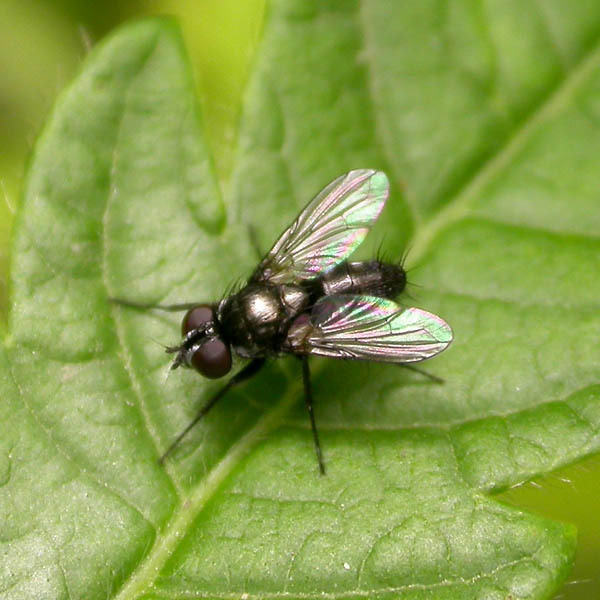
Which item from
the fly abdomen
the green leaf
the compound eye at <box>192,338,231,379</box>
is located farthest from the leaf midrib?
the compound eye at <box>192,338,231,379</box>

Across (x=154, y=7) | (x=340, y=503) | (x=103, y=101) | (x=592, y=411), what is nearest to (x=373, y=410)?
(x=340, y=503)

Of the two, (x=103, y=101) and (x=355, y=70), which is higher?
(x=103, y=101)

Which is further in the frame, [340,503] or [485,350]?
[485,350]

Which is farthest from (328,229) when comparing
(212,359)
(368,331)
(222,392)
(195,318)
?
(222,392)

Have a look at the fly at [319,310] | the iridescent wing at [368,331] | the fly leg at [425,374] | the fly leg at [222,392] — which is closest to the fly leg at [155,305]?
the fly at [319,310]

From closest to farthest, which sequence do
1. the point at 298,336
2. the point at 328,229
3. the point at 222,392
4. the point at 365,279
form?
the point at 222,392 → the point at 298,336 → the point at 365,279 → the point at 328,229

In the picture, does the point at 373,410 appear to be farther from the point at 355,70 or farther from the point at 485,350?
the point at 355,70

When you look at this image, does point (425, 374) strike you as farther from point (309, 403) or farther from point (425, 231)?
point (425, 231)
